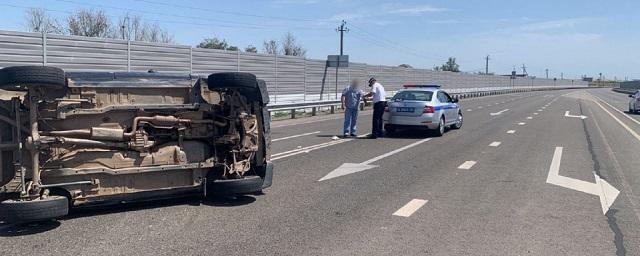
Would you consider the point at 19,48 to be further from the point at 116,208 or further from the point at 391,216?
the point at 391,216

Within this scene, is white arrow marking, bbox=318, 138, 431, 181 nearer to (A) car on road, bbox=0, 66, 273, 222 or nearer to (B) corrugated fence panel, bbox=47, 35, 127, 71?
(A) car on road, bbox=0, 66, 273, 222

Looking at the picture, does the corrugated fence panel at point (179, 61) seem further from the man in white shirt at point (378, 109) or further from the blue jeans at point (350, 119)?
the man in white shirt at point (378, 109)

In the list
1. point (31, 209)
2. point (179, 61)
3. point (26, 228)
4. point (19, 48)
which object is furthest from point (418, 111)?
point (31, 209)

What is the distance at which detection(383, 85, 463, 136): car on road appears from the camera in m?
16.7

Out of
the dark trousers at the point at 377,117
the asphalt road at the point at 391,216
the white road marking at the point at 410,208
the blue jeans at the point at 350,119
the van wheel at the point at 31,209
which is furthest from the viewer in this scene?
the blue jeans at the point at 350,119

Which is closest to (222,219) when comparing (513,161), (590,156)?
(513,161)

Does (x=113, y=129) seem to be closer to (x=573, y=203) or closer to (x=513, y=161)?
(x=573, y=203)

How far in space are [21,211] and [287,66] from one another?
2715cm

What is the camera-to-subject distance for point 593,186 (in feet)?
29.2

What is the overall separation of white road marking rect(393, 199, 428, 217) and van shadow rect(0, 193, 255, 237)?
185 centimetres

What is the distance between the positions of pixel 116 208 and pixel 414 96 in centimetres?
1179

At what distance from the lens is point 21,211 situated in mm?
5715

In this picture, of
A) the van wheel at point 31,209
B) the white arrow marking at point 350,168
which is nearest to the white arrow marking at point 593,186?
the white arrow marking at point 350,168

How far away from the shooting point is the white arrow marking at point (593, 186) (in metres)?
7.86
